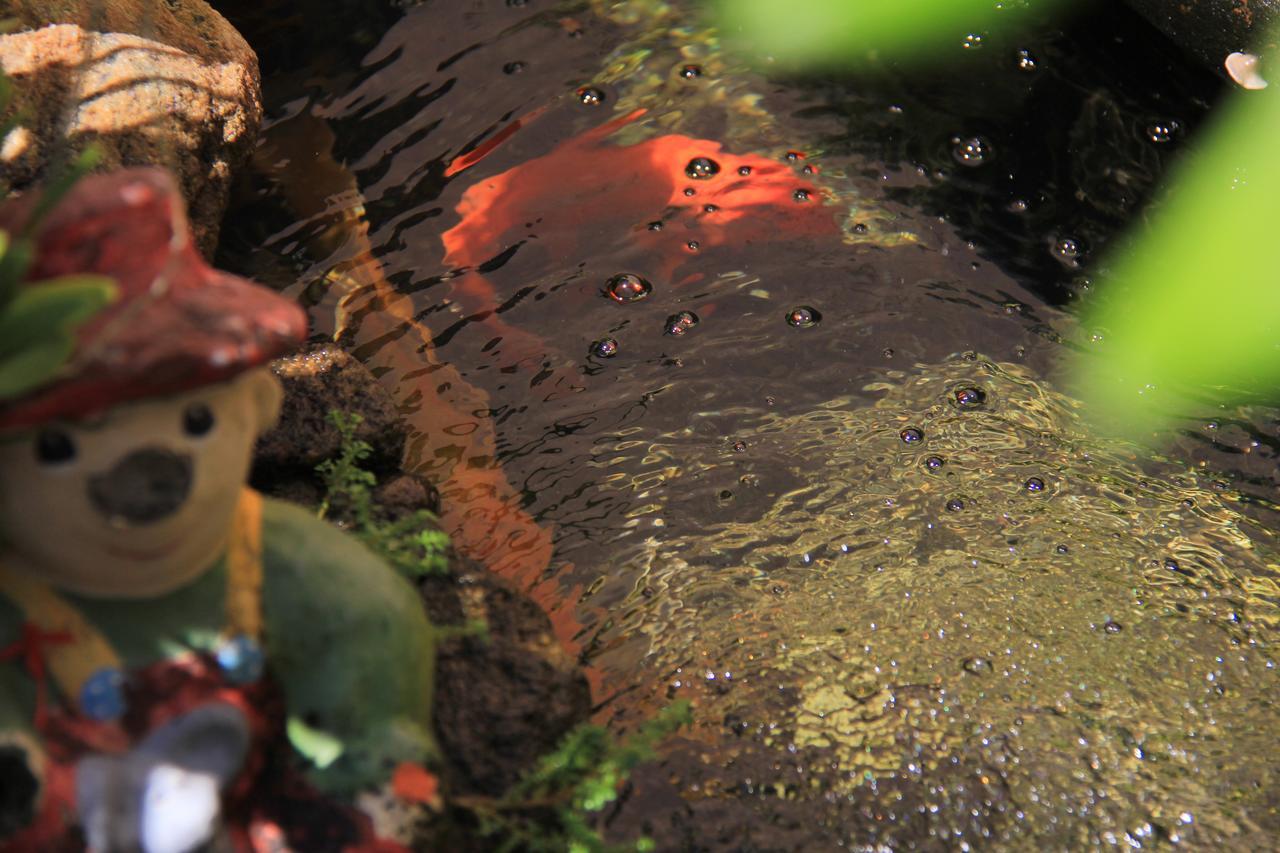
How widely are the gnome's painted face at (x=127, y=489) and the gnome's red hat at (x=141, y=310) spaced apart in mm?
31

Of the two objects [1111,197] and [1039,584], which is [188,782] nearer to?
[1039,584]

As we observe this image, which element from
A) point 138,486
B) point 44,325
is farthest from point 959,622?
point 44,325

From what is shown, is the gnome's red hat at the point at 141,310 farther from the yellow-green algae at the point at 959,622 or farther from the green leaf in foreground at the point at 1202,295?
the green leaf in foreground at the point at 1202,295

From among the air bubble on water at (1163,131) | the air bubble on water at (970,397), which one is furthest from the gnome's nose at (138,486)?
the air bubble on water at (1163,131)

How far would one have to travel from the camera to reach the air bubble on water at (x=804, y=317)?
2160mm

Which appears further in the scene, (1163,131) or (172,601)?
(1163,131)

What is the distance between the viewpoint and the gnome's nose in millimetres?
1069

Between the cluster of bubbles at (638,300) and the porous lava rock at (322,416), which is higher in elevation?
the cluster of bubbles at (638,300)

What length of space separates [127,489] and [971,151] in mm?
1828

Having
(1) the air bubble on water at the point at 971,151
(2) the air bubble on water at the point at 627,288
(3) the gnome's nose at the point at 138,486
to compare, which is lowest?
(2) the air bubble on water at the point at 627,288

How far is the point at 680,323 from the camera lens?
84.9 inches

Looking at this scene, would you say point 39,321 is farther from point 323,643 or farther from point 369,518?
point 369,518

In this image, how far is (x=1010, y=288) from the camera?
2.22 meters

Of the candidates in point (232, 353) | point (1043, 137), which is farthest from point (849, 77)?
point (232, 353)
